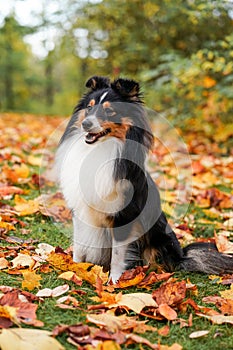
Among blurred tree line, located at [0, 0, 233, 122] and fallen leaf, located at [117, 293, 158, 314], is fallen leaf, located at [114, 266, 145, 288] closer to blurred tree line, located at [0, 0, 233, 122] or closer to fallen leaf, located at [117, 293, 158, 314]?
fallen leaf, located at [117, 293, 158, 314]

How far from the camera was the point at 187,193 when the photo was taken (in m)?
5.63

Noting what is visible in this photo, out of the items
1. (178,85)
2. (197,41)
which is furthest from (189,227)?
(197,41)

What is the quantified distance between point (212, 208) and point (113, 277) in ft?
7.44

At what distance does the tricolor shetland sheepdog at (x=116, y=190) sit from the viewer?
313 cm

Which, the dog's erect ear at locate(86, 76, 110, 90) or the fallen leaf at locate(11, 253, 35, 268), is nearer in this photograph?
the fallen leaf at locate(11, 253, 35, 268)

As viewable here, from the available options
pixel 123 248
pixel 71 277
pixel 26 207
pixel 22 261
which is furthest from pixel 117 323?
pixel 26 207

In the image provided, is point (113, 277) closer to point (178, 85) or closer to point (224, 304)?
point (224, 304)

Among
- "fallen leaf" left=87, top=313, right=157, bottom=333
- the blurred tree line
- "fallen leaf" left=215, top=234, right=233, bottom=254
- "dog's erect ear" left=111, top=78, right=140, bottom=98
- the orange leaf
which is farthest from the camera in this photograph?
the blurred tree line

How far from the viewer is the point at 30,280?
2678 millimetres

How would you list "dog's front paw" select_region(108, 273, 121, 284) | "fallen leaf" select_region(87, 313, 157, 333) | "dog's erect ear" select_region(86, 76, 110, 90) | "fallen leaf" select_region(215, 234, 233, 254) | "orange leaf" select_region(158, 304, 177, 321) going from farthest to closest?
"fallen leaf" select_region(215, 234, 233, 254) → "dog's erect ear" select_region(86, 76, 110, 90) → "dog's front paw" select_region(108, 273, 121, 284) → "orange leaf" select_region(158, 304, 177, 321) → "fallen leaf" select_region(87, 313, 157, 333)

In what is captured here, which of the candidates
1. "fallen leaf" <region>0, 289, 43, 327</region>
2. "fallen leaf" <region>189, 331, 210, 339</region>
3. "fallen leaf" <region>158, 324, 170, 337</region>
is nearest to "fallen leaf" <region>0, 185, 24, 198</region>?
"fallen leaf" <region>0, 289, 43, 327</region>

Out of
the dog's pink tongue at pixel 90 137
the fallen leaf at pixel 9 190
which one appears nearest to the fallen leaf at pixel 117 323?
the dog's pink tongue at pixel 90 137

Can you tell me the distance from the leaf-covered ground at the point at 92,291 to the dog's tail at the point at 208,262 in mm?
78

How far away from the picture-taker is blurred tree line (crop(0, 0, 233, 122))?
8320 millimetres
